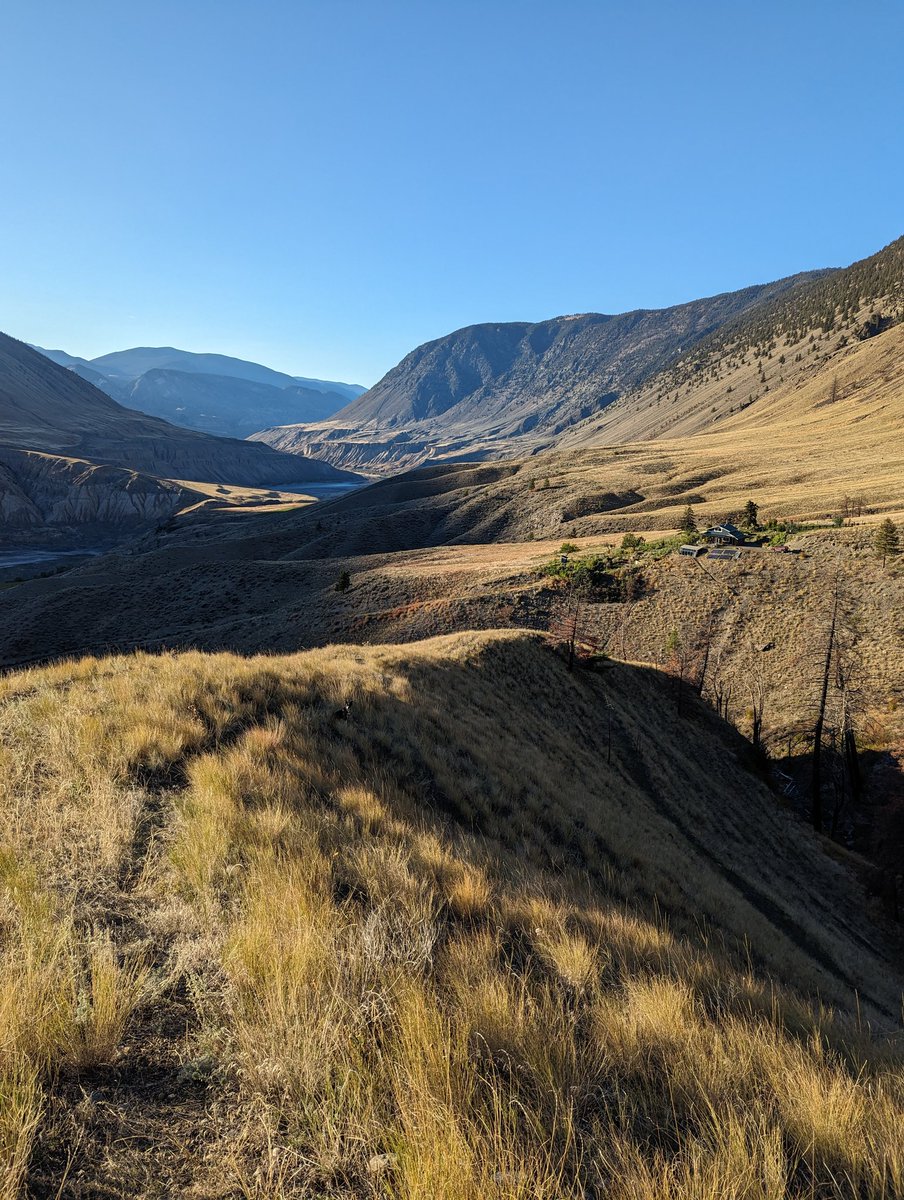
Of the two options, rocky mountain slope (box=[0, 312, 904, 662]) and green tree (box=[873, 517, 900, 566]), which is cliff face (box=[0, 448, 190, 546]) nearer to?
rocky mountain slope (box=[0, 312, 904, 662])

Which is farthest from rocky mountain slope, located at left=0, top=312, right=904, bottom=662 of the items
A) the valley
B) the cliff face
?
the cliff face

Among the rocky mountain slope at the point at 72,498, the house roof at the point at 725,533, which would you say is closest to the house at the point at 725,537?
the house roof at the point at 725,533

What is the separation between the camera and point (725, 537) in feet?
136

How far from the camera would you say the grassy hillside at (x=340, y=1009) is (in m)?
2.10

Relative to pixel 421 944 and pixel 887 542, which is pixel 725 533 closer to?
pixel 887 542

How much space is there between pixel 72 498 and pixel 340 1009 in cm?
15312

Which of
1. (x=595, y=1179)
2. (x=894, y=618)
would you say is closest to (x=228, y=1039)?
(x=595, y=1179)

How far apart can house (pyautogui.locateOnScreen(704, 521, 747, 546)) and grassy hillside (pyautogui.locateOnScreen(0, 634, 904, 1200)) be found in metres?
38.6

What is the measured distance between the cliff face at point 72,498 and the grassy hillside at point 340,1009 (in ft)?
453

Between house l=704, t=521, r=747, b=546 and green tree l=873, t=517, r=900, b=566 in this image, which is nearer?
green tree l=873, t=517, r=900, b=566

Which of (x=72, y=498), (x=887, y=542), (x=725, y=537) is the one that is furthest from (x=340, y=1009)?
(x=72, y=498)

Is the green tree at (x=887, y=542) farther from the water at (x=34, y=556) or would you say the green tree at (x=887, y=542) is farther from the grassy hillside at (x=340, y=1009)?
the water at (x=34, y=556)

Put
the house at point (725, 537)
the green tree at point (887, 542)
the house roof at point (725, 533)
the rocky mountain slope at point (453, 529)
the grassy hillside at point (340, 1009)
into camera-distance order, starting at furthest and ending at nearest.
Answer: the house roof at point (725, 533)
the house at point (725, 537)
the rocky mountain slope at point (453, 529)
the green tree at point (887, 542)
the grassy hillside at point (340, 1009)

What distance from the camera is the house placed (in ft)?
135
